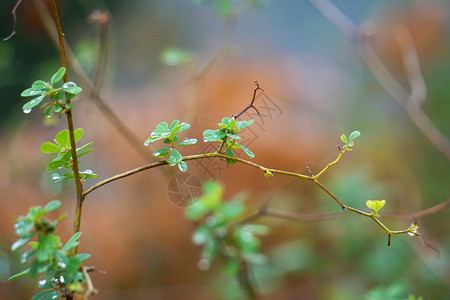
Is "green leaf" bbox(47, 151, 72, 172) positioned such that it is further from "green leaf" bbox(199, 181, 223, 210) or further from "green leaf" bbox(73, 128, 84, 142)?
"green leaf" bbox(199, 181, 223, 210)

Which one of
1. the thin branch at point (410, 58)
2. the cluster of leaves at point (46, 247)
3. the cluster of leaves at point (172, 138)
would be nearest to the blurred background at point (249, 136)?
the thin branch at point (410, 58)

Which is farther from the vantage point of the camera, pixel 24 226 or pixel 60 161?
pixel 60 161

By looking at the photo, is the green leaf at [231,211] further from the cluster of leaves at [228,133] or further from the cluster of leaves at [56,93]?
the cluster of leaves at [56,93]

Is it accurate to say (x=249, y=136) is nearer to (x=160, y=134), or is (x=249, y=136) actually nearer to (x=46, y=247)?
(x=160, y=134)

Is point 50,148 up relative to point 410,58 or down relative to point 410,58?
down

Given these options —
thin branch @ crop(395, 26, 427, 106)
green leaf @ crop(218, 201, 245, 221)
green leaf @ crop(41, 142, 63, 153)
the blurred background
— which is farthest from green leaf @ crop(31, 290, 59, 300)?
thin branch @ crop(395, 26, 427, 106)

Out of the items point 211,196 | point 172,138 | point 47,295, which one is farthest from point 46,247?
point 211,196

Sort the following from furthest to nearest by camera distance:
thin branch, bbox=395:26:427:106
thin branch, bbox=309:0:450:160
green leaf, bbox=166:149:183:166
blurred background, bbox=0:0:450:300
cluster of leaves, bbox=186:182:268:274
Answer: thin branch, bbox=395:26:427:106 → thin branch, bbox=309:0:450:160 → blurred background, bbox=0:0:450:300 → cluster of leaves, bbox=186:182:268:274 → green leaf, bbox=166:149:183:166

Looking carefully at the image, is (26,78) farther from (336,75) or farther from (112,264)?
(336,75)

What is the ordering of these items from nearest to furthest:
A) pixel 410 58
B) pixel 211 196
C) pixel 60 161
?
pixel 60 161, pixel 211 196, pixel 410 58
